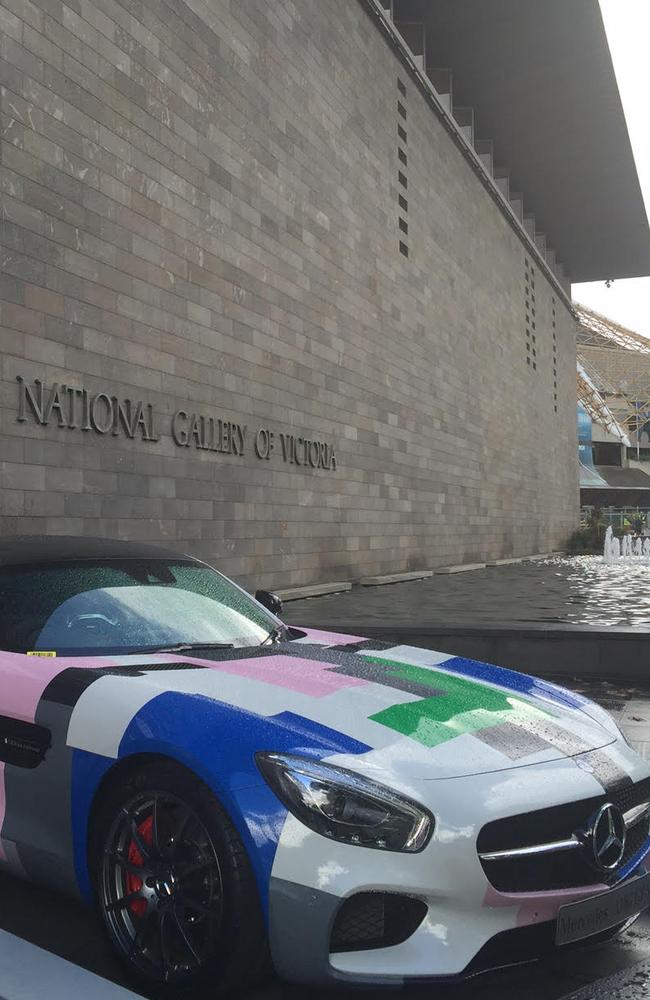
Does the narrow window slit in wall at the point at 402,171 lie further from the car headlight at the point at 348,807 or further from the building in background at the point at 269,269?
the car headlight at the point at 348,807

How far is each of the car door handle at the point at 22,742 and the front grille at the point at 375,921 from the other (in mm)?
1070

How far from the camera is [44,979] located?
2352 millimetres

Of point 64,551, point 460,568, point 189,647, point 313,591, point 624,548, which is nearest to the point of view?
point 189,647

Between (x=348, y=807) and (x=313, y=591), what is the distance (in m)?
12.6

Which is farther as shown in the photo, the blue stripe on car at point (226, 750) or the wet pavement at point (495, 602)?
the wet pavement at point (495, 602)

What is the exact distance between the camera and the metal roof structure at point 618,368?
3445 inches

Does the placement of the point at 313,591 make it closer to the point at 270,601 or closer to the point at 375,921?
the point at 270,601

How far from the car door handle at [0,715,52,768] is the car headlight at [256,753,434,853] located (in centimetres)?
84

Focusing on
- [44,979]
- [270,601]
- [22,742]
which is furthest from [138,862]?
[270,601]

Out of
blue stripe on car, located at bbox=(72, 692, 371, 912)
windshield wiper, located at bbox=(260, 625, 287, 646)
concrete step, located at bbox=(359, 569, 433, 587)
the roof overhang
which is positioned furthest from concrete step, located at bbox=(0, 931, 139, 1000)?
the roof overhang

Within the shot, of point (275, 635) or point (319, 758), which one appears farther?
point (275, 635)

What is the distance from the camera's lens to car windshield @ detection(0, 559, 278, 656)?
10.4 feet

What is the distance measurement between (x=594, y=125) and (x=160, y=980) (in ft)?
103

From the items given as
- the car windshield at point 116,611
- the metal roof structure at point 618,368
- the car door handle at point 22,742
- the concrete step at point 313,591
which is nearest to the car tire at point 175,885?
the car door handle at point 22,742
